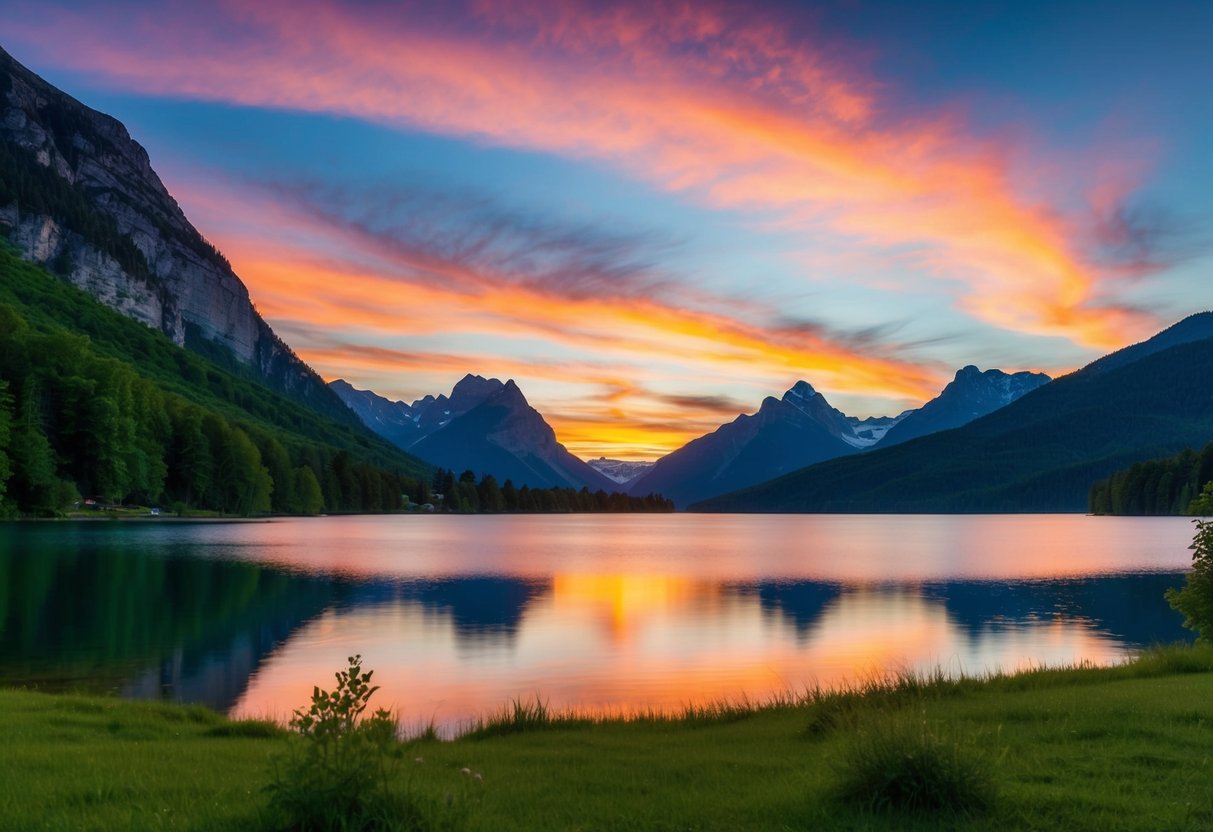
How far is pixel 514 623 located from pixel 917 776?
120 feet

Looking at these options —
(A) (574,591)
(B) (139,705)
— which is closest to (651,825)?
(B) (139,705)

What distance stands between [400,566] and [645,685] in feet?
162

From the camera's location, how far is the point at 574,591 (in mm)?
62094

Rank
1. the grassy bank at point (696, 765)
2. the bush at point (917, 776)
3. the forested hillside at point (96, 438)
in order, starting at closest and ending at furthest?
the grassy bank at point (696, 765) → the bush at point (917, 776) → the forested hillside at point (96, 438)

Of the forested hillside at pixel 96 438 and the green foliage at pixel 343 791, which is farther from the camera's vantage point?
the forested hillside at pixel 96 438

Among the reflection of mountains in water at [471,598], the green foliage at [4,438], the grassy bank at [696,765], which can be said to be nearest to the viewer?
the grassy bank at [696,765]

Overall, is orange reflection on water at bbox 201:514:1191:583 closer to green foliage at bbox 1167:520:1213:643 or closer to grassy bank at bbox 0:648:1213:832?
green foliage at bbox 1167:520:1213:643

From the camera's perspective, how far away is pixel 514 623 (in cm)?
4550

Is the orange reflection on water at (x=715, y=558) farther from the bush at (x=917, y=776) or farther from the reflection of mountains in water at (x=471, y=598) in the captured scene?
the bush at (x=917, y=776)

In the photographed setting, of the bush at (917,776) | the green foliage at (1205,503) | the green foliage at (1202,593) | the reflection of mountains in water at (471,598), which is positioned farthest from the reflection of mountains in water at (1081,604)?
the bush at (917,776)

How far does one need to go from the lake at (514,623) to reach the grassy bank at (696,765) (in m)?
6.80

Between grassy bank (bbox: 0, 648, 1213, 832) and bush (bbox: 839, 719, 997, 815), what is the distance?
3 cm

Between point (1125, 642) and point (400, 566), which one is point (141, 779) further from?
point (400, 566)

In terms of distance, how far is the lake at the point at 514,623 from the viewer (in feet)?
98.5
